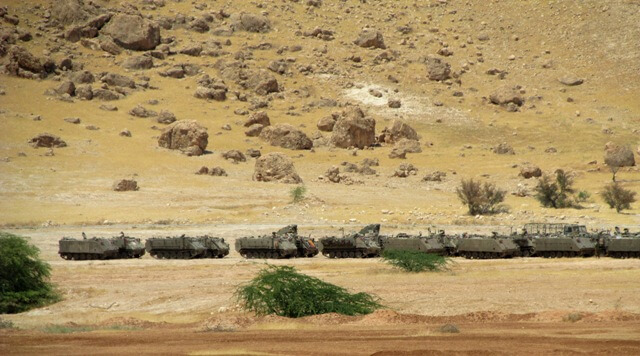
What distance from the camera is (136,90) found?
93.1 meters

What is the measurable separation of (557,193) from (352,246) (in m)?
22.8

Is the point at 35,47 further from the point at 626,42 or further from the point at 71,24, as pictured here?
the point at 626,42

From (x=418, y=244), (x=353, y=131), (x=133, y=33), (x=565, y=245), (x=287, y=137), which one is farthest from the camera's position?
(x=133, y=33)

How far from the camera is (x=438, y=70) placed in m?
98.1

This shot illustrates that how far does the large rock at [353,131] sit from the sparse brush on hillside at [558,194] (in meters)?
21.4

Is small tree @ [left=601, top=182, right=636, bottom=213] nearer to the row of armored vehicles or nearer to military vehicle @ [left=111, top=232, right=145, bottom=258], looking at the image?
the row of armored vehicles

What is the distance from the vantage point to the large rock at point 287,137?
265ft

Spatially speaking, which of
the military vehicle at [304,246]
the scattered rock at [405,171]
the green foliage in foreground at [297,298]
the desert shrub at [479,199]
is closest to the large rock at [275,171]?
the scattered rock at [405,171]

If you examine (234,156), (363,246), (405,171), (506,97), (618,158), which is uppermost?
(506,97)

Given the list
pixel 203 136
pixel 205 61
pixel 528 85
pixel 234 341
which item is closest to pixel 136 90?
pixel 205 61

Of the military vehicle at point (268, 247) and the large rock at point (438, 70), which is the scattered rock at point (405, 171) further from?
the military vehicle at point (268, 247)

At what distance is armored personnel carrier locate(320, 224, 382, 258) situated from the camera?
40781 mm

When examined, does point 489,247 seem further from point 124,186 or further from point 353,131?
point 353,131

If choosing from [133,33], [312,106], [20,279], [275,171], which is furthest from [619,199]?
[133,33]
